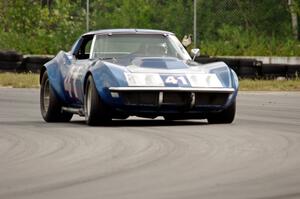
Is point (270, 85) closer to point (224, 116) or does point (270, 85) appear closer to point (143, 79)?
point (224, 116)

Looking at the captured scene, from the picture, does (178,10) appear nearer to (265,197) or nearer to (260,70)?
(260,70)

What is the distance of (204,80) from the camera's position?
1365cm

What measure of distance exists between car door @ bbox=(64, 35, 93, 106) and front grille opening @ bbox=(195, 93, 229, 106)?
4.83 ft

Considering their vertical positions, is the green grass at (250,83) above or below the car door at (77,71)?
below

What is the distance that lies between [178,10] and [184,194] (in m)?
25.9

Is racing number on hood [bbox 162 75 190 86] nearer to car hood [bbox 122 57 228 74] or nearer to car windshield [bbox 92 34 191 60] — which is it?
car hood [bbox 122 57 228 74]

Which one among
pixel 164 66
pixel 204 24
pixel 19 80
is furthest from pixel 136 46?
pixel 204 24

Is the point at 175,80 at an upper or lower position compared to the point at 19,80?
upper

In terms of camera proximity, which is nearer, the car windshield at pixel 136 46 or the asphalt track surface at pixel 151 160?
the asphalt track surface at pixel 151 160

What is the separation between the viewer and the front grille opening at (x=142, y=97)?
A: 13.5m

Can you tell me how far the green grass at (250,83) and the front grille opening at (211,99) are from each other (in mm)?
12343

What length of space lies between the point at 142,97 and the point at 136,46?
161 centimetres

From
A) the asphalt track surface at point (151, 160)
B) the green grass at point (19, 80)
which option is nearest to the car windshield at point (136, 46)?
the asphalt track surface at point (151, 160)

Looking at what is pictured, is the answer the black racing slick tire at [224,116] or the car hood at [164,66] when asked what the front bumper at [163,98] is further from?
the black racing slick tire at [224,116]
